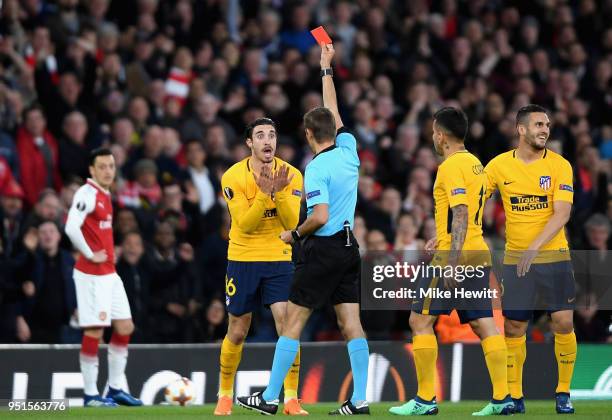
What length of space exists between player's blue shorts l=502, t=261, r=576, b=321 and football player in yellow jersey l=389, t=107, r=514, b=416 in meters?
0.60

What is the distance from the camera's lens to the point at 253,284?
10234 mm

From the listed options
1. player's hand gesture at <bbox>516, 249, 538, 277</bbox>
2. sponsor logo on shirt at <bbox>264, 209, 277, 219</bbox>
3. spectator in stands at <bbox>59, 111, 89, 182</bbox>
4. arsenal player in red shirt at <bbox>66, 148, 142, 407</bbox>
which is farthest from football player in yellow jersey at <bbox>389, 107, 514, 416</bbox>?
spectator in stands at <bbox>59, 111, 89, 182</bbox>

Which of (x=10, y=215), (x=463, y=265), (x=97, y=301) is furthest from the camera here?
(x=10, y=215)

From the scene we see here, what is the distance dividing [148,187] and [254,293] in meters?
4.92

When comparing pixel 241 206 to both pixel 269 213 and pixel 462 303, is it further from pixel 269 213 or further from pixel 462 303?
pixel 462 303

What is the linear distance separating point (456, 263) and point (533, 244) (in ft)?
3.10

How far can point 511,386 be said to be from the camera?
10492 millimetres

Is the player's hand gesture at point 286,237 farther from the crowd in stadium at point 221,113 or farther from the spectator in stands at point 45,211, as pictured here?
the spectator in stands at point 45,211

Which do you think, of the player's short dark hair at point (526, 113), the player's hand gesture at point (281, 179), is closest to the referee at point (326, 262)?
the player's hand gesture at point (281, 179)

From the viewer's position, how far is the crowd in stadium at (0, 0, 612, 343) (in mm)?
13961

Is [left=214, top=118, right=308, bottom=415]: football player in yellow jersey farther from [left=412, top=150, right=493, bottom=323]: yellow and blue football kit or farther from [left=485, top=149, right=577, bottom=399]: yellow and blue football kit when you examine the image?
[left=485, top=149, right=577, bottom=399]: yellow and blue football kit

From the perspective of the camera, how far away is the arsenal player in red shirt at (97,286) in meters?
11.8

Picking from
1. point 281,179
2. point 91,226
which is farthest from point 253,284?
point 91,226

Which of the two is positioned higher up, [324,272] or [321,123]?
[321,123]
